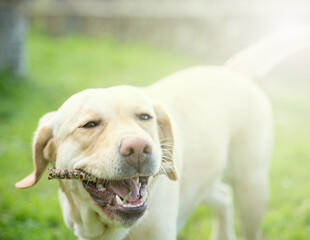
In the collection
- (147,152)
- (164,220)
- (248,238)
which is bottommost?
(248,238)

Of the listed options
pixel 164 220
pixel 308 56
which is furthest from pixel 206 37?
pixel 164 220

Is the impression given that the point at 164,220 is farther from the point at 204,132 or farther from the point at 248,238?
the point at 248,238

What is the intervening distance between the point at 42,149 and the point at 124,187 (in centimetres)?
69

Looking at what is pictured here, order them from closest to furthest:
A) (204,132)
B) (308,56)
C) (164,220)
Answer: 1. (164,220)
2. (204,132)
3. (308,56)

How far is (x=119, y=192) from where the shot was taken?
7.73 feet

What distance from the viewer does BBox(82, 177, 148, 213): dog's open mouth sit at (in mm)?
2303

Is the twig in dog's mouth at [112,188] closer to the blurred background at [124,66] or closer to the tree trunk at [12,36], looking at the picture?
the blurred background at [124,66]

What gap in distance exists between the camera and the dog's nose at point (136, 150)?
84.8 inches

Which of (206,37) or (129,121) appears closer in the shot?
(129,121)

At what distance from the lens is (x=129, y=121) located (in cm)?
239

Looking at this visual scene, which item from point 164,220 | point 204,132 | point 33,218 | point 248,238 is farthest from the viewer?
point 33,218

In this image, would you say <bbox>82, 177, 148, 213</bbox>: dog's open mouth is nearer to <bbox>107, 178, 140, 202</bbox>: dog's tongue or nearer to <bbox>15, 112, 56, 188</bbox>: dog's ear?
<bbox>107, 178, 140, 202</bbox>: dog's tongue

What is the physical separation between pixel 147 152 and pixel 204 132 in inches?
44.9

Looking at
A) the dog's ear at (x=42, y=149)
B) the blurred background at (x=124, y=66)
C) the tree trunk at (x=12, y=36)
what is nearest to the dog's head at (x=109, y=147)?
the dog's ear at (x=42, y=149)
